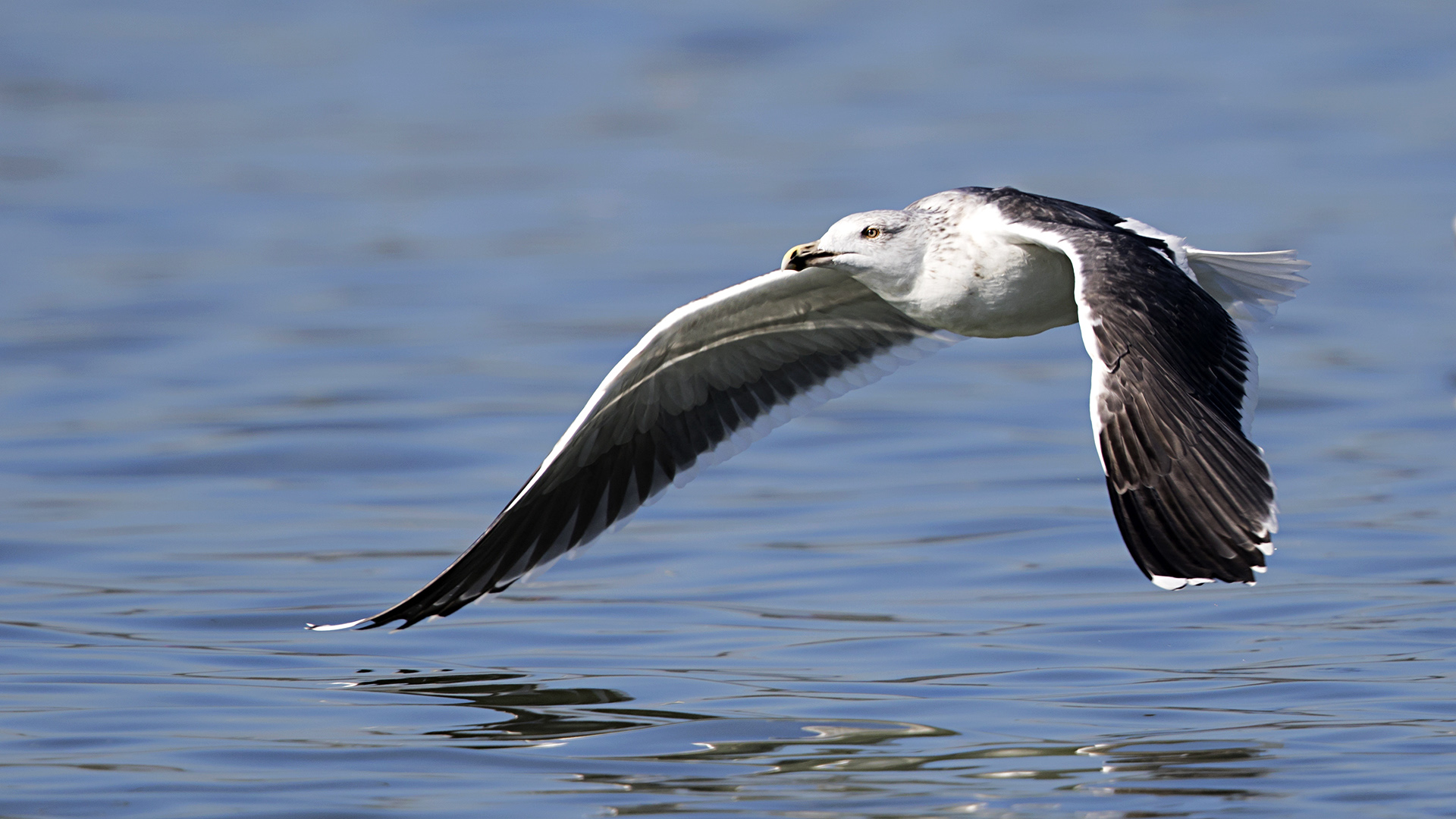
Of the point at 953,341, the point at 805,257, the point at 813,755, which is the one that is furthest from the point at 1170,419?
the point at 953,341

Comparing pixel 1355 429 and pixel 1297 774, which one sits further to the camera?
pixel 1355 429

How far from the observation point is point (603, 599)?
945 cm

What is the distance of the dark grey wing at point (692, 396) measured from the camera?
8.62 metres

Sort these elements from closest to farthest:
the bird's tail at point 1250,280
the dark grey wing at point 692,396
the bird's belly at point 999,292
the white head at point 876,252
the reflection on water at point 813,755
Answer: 1. the reflection on water at point 813,755
2. the bird's belly at point 999,292
3. the white head at point 876,252
4. the dark grey wing at point 692,396
5. the bird's tail at point 1250,280

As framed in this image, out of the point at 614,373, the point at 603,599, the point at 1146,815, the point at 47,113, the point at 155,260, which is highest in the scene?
the point at 47,113

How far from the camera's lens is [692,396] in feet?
29.9

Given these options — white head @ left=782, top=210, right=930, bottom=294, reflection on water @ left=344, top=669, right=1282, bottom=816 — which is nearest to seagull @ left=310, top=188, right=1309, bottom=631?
white head @ left=782, top=210, right=930, bottom=294

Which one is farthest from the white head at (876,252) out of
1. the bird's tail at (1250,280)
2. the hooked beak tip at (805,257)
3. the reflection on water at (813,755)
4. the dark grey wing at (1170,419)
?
the reflection on water at (813,755)

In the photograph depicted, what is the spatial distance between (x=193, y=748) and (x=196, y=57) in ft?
81.1

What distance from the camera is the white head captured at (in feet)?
27.7

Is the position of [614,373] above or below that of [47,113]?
below

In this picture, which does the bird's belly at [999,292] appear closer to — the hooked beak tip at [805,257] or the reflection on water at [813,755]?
the hooked beak tip at [805,257]

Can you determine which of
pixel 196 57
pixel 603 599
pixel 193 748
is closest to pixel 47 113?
pixel 196 57

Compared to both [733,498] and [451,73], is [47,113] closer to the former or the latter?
[451,73]
